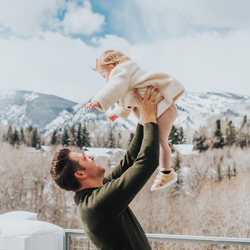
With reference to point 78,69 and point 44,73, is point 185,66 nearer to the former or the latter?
point 78,69

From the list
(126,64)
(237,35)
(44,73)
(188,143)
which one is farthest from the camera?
(44,73)

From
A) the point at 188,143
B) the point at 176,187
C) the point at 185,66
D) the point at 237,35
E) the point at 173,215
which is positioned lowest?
the point at 173,215

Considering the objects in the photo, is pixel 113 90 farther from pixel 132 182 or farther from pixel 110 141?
pixel 110 141

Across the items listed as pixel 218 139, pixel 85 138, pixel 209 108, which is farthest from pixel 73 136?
pixel 218 139

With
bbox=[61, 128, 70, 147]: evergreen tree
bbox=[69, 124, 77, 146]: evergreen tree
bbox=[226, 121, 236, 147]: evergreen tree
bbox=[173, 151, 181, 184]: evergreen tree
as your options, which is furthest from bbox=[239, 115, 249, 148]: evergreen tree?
bbox=[61, 128, 70, 147]: evergreen tree

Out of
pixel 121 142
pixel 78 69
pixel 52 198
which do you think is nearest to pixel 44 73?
pixel 78 69

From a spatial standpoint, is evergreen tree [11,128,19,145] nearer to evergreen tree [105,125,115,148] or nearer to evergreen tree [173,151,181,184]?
evergreen tree [105,125,115,148]

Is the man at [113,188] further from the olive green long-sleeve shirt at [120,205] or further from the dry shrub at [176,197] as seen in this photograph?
the dry shrub at [176,197]
